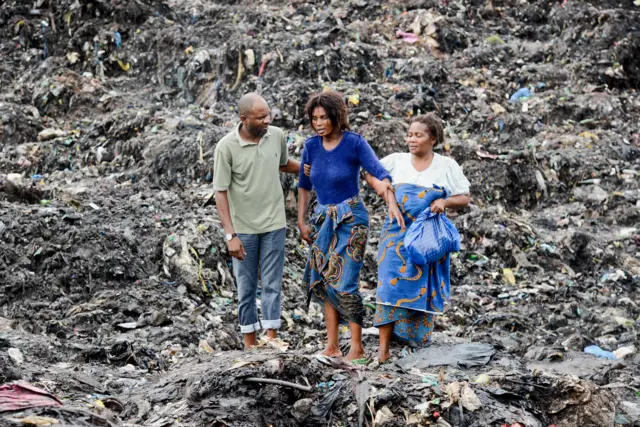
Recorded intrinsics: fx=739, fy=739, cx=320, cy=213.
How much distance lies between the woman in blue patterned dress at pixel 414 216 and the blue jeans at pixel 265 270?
578 millimetres

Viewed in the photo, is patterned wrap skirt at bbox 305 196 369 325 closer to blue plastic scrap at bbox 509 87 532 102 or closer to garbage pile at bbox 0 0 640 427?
garbage pile at bbox 0 0 640 427

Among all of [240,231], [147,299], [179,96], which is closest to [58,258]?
[147,299]

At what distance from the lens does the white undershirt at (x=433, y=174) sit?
4.04m

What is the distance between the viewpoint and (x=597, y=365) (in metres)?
4.71

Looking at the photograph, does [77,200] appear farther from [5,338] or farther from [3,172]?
[5,338]

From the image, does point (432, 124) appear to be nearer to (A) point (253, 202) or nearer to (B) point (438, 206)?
(B) point (438, 206)

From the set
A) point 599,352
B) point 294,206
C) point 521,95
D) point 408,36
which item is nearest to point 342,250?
point 599,352

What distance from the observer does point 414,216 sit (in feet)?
13.3

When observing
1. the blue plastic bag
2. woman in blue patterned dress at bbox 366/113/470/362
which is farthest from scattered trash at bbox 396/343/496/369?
the blue plastic bag

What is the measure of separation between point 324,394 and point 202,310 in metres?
2.23

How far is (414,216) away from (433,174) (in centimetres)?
25

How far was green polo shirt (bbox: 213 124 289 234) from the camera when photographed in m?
4.05

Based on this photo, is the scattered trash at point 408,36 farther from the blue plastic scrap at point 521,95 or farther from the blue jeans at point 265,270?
the blue jeans at point 265,270

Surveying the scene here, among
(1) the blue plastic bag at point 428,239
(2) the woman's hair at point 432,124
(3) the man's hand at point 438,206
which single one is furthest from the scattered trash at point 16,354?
(2) the woman's hair at point 432,124
